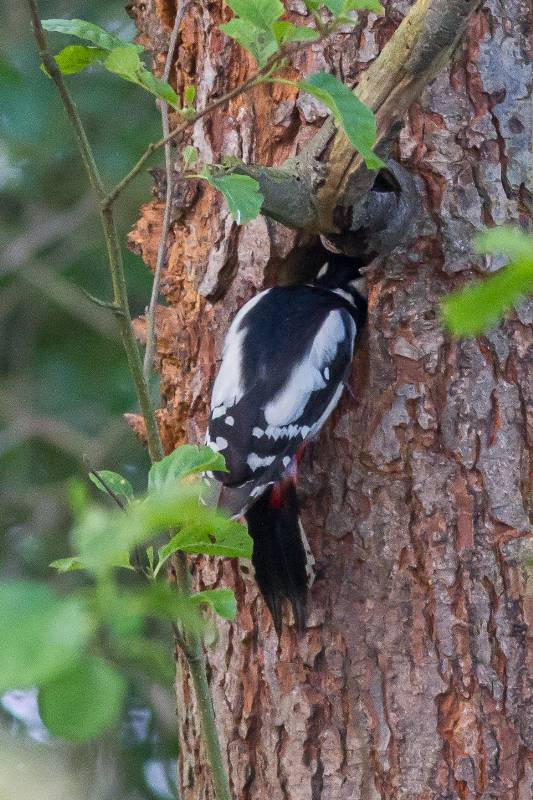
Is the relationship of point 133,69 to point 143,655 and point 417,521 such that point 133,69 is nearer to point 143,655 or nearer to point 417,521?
point 143,655

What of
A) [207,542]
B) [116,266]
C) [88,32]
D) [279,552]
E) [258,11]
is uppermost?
[88,32]

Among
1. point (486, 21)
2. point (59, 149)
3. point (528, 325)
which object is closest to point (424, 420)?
point (528, 325)

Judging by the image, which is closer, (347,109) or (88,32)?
(347,109)

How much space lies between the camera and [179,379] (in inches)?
82.0

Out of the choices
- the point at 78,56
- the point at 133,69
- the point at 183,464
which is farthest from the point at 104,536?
the point at 78,56

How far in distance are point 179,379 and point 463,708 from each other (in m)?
0.80

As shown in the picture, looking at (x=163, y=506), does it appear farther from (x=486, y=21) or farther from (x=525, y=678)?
(x=486, y=21)

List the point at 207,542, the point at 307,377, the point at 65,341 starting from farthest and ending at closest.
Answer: the point at 65,341 → the point at 307,377 → the point at 207,542

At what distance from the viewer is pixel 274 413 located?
187 centimetres

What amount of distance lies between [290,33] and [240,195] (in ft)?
1.02

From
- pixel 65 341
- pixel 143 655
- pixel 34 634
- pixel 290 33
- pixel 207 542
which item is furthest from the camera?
pixel 65 341

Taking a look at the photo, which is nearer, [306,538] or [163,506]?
[163,506]

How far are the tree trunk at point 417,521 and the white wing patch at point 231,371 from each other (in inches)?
3.8

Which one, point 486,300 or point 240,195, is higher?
point 240,195
